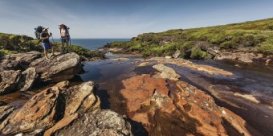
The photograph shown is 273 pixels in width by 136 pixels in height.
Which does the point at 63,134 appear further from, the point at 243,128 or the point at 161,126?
the point at 243,128

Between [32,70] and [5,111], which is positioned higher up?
[32,70]

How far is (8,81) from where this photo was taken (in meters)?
18.8

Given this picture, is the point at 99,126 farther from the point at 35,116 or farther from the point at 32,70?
the point at 32,70

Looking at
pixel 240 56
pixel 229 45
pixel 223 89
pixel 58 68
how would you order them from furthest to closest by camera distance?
1. pixel 229 45
2. pixel 240 56
3. pixel 58 68
4. pixel 223 89

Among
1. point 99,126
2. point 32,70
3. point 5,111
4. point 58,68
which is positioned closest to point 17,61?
point 32,70

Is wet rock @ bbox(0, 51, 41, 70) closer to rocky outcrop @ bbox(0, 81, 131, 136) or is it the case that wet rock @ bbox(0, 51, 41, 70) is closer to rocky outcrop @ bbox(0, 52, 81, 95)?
rocky outcrop @ bbox(0, 52, 81, 95)

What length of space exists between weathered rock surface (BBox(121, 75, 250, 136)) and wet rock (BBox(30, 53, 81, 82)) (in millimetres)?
6858

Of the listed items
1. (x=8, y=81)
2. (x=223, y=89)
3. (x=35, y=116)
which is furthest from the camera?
(x=223, y=89)

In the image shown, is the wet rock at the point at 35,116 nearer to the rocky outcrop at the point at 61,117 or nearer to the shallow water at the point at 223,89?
the rocky outcrop at the point at 61,117

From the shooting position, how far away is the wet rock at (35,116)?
38.7 ft

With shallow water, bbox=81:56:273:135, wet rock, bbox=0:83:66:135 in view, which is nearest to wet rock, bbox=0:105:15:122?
wet rock, bbox=0:83:66:135

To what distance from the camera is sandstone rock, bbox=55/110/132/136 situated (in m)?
10.5

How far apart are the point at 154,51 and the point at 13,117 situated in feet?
142

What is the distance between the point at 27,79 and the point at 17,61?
5310 millimetres
